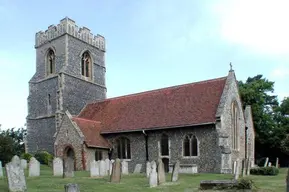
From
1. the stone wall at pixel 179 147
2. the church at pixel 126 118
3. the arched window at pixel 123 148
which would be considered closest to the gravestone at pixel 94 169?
the church at pixel 126 118

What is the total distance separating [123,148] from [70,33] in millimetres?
13292

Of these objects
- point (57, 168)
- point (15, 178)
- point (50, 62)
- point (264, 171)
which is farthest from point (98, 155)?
point (15, 178)

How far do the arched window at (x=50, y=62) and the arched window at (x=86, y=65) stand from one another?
2.76 meters

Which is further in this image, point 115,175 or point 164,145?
point 164,145

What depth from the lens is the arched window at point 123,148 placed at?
27453mm


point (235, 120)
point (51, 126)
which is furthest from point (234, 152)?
point (51, 126)

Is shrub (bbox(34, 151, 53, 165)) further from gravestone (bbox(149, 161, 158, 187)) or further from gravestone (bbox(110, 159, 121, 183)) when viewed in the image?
gravestone (bbox(149, 161, 158, 187))

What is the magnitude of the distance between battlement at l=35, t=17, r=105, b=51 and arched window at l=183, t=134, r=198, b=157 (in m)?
16.4

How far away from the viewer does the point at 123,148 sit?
91.0 ft

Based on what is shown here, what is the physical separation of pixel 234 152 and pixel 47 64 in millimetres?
19948

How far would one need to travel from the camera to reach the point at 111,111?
31047 millimetres

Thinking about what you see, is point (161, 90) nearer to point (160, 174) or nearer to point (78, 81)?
point (78, 81)

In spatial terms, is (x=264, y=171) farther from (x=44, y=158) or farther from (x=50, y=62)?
(x=50, y=62)

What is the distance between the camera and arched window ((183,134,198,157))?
24.9 meters
